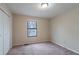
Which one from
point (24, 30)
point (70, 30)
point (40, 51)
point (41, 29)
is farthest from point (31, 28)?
point (70, 30)

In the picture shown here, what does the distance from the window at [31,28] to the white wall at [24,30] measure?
0.71 feet

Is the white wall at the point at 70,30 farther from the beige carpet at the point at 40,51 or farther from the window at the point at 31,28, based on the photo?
the window at the point at 31,28

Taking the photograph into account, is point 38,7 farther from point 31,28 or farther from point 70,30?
point 31,28

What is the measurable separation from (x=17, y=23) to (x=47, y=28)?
2.32 metres

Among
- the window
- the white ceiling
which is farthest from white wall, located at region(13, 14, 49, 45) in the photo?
the white ceiling

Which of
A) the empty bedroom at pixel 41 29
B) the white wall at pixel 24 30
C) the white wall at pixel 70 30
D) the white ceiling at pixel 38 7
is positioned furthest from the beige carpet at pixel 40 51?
the white ceiling at pixel 38 7

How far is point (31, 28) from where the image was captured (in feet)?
22.5

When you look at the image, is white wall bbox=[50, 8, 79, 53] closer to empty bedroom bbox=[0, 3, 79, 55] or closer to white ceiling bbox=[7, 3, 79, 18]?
empty bedroom bbox=[0, 3, 79, 55]

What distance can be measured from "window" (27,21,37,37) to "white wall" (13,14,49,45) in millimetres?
217

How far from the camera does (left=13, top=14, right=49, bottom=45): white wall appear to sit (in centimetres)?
621

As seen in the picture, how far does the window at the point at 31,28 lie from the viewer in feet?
22.1

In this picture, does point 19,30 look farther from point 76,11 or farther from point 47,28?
point 76,11

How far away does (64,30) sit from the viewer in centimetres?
522
